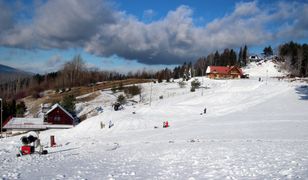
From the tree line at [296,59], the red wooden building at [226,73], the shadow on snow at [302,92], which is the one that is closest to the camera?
the shadow on snow at [302,92]

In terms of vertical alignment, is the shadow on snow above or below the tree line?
below

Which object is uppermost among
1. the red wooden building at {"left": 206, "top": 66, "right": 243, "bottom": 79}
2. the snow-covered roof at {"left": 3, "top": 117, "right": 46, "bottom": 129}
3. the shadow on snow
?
the red wooden building at {"left": 206, "top": 66, "right": 243, "bottom": 79}

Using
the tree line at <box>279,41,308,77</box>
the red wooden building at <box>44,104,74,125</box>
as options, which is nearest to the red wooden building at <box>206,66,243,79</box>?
the tree line at <box>279,41,308,77</box>

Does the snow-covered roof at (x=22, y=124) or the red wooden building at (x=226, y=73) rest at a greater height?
the red wooden building at (x=226, y=73)

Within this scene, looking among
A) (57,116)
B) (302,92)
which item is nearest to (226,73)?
(302,92)

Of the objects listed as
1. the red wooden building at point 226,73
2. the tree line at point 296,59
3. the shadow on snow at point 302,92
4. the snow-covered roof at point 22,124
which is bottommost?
the snow-covered roof at point 22,124

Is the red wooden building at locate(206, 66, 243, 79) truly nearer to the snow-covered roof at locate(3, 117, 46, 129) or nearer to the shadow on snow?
the shadow on snow

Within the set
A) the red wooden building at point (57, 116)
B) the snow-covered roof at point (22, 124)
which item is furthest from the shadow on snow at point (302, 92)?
the snow-covered roof at point (22, 124)

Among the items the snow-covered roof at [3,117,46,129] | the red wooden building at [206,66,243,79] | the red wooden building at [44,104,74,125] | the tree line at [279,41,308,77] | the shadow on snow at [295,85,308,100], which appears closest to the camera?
the shadow on snow at [295,85,308,100]

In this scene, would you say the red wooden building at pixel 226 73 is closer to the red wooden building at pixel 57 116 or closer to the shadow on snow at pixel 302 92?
the shadow on snow at pixel 302 92

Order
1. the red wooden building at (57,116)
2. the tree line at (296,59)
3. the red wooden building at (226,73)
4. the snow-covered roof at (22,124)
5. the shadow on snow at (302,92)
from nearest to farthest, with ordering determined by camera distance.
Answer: the shadow on snow at (302,92), the snow-covered roof at (22,124), the red wooden building at (57,116), the red wooden building at (226,73), the tree line at (296,59)

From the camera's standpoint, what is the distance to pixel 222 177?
8.68 m

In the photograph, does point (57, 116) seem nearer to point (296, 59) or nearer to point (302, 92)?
point (302, 92)

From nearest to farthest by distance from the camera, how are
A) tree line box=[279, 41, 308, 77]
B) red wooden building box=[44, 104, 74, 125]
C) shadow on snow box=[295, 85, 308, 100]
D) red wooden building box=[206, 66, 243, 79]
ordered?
1. shadow on snow box=[295, 85, 308, 100]
2. red wooden building box=[44, 104, 74, 125]
3. red wooden building box=[206, 66, 243, 79]
4. tree line box=[279, 41, 308, 77]
